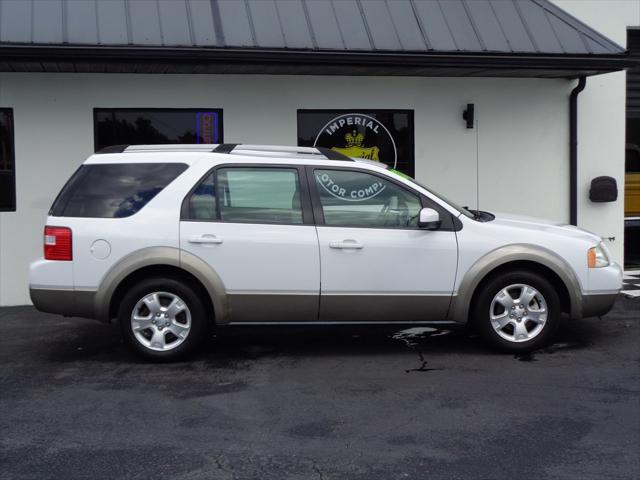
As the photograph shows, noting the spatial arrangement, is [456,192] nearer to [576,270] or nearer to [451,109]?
[451,109]

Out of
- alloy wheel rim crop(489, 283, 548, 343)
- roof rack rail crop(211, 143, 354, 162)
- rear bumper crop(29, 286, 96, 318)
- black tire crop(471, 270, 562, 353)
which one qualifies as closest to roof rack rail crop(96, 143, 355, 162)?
roof rack rail crop(211, 143, 354, 162)

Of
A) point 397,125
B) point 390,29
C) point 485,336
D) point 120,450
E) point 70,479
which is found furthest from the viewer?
point 397,125

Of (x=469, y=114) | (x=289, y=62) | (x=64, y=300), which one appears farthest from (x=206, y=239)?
(x=469, y=114)

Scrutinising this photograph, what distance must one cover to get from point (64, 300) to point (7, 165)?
368cm

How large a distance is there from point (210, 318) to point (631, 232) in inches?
319

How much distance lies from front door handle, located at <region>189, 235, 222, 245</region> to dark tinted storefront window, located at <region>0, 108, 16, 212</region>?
3995 millimetres

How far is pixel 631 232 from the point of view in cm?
1253

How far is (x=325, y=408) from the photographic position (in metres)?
5.62

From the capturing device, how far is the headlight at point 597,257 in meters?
7.10

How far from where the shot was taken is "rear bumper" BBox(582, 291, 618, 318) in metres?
7.09

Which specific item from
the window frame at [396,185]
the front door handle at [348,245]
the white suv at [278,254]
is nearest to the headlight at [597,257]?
the white suv at [278,254]

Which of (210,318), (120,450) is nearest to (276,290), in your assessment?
(210,318)

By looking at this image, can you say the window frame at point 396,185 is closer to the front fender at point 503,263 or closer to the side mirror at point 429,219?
the side mirror at point 429,219

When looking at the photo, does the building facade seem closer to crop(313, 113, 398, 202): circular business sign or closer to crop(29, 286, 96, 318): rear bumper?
crop(313, 113, 398, 202): circular business sign
